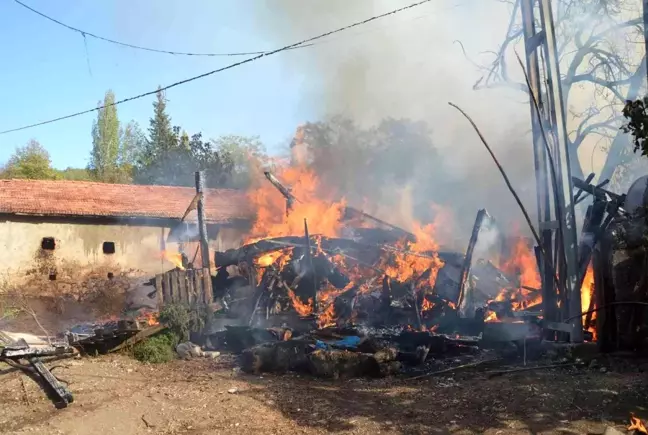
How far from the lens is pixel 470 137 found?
1024 inches

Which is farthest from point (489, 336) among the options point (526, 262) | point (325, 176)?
point (325, 176)

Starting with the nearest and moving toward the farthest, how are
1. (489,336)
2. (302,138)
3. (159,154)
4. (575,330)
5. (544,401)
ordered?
(544,401) → (575,330) → (489,336) → (302,138) → (159,154)

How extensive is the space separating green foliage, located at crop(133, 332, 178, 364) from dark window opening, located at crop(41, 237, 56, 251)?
1256cm

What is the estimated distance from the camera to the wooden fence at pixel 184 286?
14.4 metres

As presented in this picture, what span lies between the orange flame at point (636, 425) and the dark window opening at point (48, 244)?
21.7 metres

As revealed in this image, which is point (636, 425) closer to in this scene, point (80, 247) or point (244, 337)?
point (244, 337)

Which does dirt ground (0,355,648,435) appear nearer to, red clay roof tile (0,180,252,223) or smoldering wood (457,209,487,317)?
smoldering wood (457,209,487,317)

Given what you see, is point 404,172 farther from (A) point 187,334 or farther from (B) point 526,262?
(A) point 187,334

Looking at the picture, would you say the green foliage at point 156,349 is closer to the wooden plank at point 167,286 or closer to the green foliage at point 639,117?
the wooden plank at point 167,286

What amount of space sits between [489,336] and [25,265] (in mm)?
18419

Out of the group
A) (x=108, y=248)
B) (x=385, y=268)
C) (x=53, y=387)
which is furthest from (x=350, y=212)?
(x=53, y=387)

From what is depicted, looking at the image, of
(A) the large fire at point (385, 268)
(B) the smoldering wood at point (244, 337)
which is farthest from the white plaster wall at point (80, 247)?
(B) the smoldering wood at point (244, 337)

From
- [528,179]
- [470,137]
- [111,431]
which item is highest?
[470,137]

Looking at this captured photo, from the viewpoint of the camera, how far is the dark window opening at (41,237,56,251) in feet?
71.4
